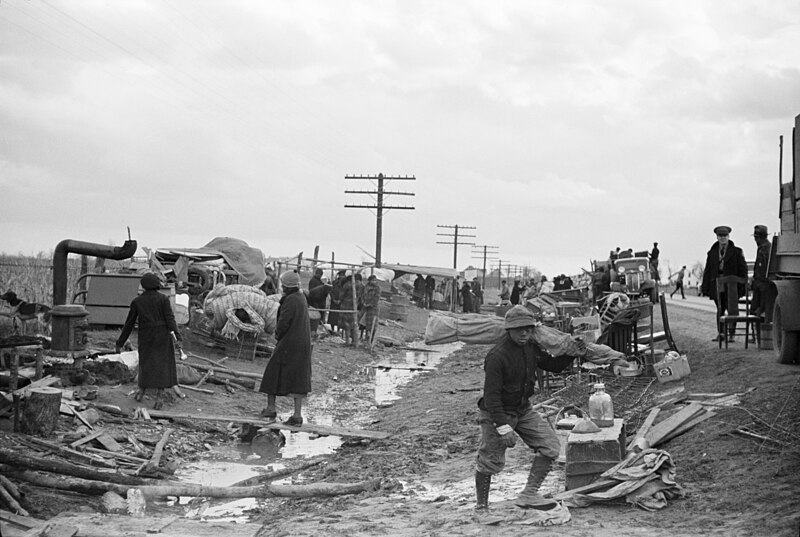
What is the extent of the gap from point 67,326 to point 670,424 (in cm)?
777

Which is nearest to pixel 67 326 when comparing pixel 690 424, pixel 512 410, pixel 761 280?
pixel 512 410

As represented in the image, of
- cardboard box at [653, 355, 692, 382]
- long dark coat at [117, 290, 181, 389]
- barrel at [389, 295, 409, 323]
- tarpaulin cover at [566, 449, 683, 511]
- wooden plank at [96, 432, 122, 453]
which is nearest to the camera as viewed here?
tarpaulin cover at [566, 449, 683, 511]

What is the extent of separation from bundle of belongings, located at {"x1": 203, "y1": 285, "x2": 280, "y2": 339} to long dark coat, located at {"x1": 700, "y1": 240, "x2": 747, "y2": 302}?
818 centimetres

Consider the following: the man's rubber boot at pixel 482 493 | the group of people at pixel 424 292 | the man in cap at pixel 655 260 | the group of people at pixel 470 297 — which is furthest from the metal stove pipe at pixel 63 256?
the group of people at pixel 424 292

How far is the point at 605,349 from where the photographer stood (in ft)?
42.5

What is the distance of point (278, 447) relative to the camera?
11375 mm

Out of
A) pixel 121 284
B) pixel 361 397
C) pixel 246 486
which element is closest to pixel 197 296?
pixel 121 284

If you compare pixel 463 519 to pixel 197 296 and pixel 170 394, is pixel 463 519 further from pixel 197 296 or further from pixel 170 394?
pixel 197 296

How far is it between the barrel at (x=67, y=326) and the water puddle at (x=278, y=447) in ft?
8.87

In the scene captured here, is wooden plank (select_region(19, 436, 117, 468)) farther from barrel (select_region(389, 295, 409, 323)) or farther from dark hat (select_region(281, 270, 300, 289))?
barrel (select_region(389, 295, 409, 323))

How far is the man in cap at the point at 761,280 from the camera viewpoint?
1426 centimetres

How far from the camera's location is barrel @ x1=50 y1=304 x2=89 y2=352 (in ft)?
39.5

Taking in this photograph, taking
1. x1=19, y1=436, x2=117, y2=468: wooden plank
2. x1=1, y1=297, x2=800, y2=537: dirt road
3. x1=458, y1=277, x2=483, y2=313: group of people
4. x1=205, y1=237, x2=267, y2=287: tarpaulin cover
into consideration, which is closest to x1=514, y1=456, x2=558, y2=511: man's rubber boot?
x1=1, y1=297, x2=800, y2=537: dirt road

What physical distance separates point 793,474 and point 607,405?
1635 millimetres
